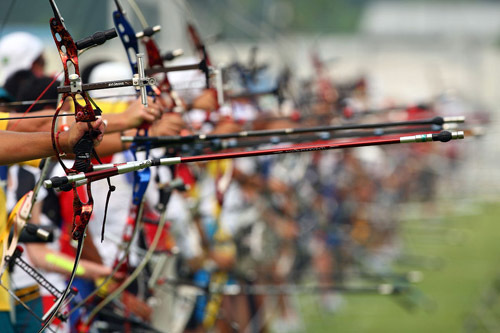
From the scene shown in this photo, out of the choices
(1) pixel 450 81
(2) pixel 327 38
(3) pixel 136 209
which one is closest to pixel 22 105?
(3) pixel 136 209

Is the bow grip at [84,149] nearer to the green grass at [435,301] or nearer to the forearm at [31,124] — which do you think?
the forearm at [31,124]

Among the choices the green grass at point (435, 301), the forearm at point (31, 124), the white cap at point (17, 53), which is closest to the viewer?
the forearm at point (31, 124)

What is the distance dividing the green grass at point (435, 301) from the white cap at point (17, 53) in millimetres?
5020

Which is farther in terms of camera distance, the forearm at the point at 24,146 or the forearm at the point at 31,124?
the forearm at the point at 31,124

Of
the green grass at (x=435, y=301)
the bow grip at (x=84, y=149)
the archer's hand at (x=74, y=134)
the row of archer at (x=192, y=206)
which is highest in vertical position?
the archer's hand at (x=74, y=134)

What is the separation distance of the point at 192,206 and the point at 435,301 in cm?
478

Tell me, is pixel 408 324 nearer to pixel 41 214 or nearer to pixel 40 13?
pixel 41 214

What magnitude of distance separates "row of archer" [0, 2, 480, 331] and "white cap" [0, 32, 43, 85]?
2.33 ft

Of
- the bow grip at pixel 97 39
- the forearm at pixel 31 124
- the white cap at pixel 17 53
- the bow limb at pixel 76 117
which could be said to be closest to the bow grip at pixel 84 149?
the bow limb at pixel 76 117

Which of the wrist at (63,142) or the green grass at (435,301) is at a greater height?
the wrist at (63,142)

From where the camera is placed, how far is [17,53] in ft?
14.9

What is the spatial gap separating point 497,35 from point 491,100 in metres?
2.15

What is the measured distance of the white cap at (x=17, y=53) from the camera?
4.46 meters

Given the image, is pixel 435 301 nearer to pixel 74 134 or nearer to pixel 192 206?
pixel 192 206
